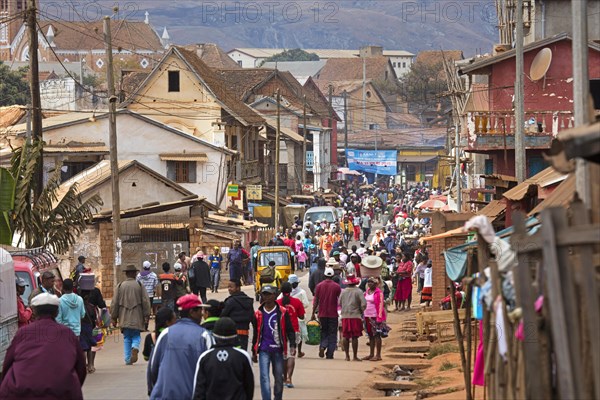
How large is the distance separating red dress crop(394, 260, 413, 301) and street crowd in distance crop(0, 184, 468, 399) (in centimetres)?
3

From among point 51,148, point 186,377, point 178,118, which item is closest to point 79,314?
point 186,377

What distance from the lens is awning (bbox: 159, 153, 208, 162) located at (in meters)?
55.4

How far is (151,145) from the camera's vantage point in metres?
55.2

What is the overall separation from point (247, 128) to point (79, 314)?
48656 mm

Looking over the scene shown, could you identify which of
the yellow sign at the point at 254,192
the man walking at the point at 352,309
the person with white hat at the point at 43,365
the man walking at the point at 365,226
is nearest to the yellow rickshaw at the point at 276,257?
the man walking at the point at 352,309

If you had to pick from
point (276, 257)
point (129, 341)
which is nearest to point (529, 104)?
point (276, 257)

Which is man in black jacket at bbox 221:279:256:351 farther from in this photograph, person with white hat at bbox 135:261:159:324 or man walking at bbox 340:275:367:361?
person with white hat at bbox 135:261:159:324

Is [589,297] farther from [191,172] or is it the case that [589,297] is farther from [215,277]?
[191,172]

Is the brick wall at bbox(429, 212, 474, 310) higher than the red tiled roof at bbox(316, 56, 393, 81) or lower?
lower

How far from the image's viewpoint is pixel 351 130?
464 ft

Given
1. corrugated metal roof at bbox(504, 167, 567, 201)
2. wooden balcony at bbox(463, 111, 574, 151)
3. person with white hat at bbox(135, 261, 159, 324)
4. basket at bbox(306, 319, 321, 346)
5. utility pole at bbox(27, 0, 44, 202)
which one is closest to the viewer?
corrugated metal roof at bbox(504, 167, 567, 201)

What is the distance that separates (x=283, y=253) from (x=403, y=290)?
3586mm

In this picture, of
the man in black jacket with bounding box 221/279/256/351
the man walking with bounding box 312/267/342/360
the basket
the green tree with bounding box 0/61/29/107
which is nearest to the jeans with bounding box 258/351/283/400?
the man in black jacket with bounding box 221/279/256/351

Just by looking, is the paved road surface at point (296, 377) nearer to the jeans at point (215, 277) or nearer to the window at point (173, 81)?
the jeans at point (215, 277)
